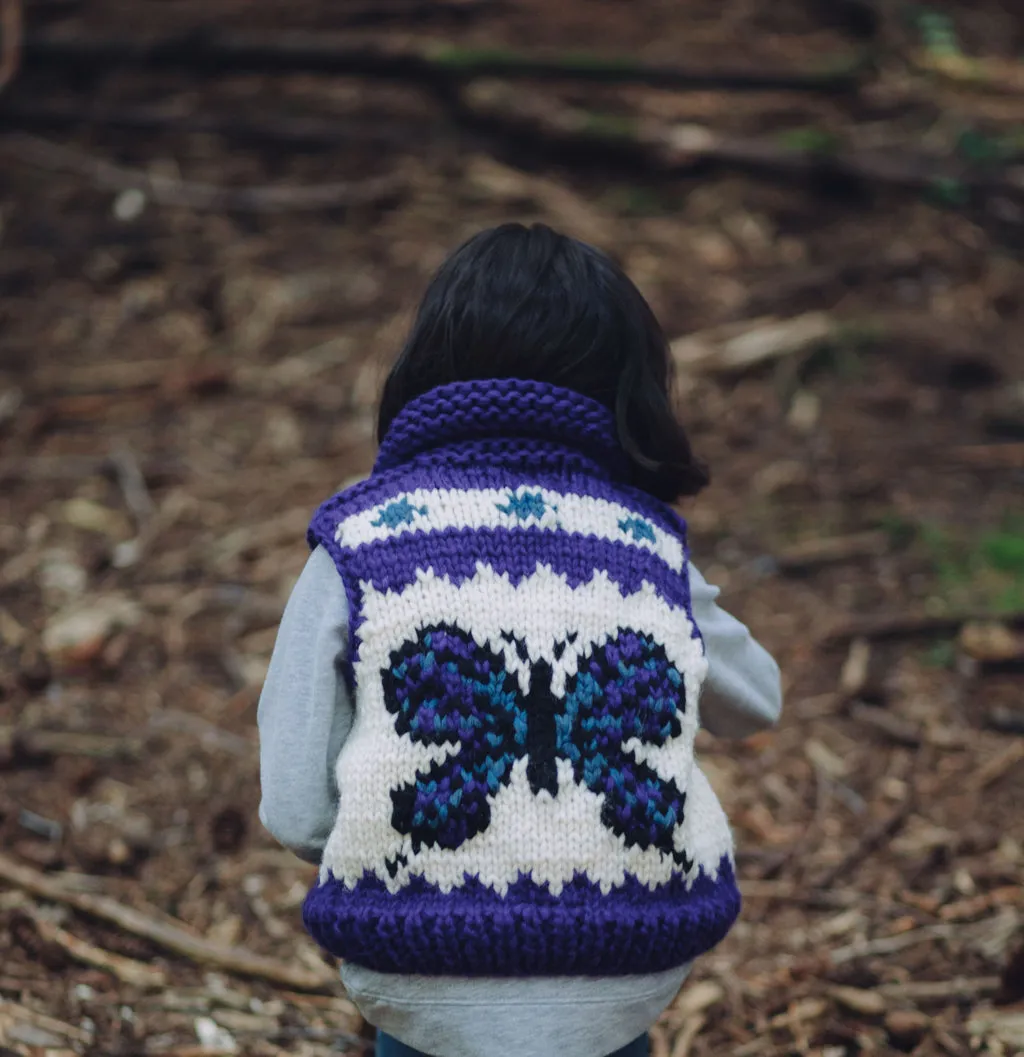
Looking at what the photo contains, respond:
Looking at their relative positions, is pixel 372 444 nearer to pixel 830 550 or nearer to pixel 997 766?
pixel 830 550

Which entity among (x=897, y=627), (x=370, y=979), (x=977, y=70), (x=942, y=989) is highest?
(x=370, y=979)

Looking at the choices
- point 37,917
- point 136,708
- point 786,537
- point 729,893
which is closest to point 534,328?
point 729,893

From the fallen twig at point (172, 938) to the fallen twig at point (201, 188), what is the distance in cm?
446

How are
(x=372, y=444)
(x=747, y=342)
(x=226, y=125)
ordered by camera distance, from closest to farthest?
(x=372, y=444), (x=747, y=342), (x=226, y=125)

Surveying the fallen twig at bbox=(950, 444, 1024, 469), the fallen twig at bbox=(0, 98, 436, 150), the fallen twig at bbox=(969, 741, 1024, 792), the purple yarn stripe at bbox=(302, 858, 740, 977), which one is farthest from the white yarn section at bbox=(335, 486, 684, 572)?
the fallen twig at bbox=(0, 98, 436, 150)

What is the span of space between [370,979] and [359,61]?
6.39 m

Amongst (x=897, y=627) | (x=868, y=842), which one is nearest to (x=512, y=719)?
(x=868, y=842)

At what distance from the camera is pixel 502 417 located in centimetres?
203

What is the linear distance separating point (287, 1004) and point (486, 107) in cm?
536

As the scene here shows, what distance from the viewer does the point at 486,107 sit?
712 cm

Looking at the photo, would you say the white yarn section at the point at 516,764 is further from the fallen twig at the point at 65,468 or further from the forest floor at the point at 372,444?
the fallen twig at the point at 65,468

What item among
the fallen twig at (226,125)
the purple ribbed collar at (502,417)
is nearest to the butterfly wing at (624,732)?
the purple ribbed collar at (502,417)

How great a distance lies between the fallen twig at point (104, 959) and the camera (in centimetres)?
304

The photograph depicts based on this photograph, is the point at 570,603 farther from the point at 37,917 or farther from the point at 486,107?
the point at 486,107
